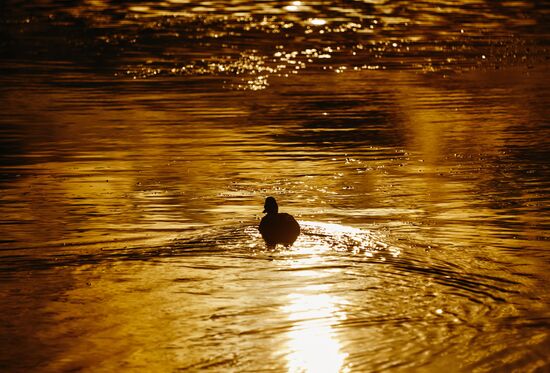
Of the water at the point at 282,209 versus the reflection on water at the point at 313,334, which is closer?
the reflection on water at the point at 313,334

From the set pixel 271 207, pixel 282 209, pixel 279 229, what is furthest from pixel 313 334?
pixel 282 209

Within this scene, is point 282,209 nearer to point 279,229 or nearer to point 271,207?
point 271,207

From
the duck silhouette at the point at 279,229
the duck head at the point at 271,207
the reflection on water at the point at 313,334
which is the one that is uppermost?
the duck head at the point at 271,207

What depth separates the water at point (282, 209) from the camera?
29.8ft

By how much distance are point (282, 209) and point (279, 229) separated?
1983 mm

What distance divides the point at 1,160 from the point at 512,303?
909 cm

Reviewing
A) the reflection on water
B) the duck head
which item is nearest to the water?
the reflection on water

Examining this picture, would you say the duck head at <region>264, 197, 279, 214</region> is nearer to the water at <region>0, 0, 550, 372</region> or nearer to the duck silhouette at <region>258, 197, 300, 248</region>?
the duck silhouette at <region>258, 197, 300, 248</region>

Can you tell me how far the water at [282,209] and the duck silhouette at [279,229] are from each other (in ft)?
0.42

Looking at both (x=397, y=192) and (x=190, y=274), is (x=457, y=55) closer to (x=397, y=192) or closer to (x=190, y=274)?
(x=397, y=192)

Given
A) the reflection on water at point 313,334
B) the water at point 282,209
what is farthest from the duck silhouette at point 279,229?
the reflection on water at point 313,334

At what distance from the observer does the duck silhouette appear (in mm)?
11445

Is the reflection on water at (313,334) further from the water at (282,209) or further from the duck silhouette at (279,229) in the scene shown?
the duck silhouette at (279,229)

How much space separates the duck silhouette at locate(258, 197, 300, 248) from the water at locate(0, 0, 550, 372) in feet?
0.42
